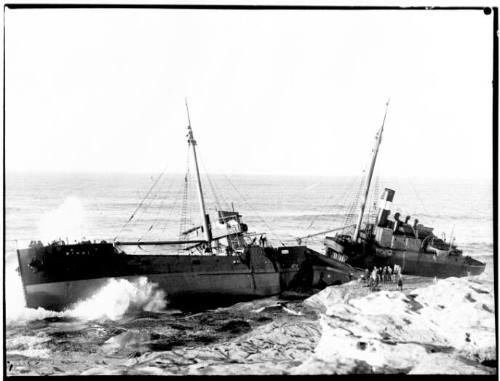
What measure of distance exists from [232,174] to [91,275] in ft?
7.46

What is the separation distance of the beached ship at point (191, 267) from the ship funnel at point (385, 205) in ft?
2.81

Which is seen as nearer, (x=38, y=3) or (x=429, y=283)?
(x=38, y=3)

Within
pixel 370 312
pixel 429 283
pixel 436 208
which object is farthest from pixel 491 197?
pixel 370 312

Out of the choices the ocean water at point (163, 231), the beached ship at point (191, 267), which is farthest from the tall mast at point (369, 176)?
the beached ship at point (191, 267)

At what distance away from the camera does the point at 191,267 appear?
7500 millimetres

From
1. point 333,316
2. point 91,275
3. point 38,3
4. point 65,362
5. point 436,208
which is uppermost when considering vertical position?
point 38,3

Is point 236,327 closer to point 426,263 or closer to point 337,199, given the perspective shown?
point 337,199

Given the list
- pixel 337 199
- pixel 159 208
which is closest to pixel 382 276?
pixel 337 199

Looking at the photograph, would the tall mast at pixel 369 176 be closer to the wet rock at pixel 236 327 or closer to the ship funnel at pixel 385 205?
the ship funnel at pixel 385 205

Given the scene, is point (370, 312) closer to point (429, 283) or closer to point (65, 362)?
point (429, 283)

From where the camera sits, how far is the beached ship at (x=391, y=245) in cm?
717

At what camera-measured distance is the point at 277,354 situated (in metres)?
6.62

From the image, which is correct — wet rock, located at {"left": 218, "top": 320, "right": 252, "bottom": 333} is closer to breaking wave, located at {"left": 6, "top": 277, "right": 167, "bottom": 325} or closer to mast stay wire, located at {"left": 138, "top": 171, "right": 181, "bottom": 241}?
breaking wave, located at {"left": 6, "top": 277, "right": 167, "bottom": 325}

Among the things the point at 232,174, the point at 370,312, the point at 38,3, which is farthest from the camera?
the point at 232,174
